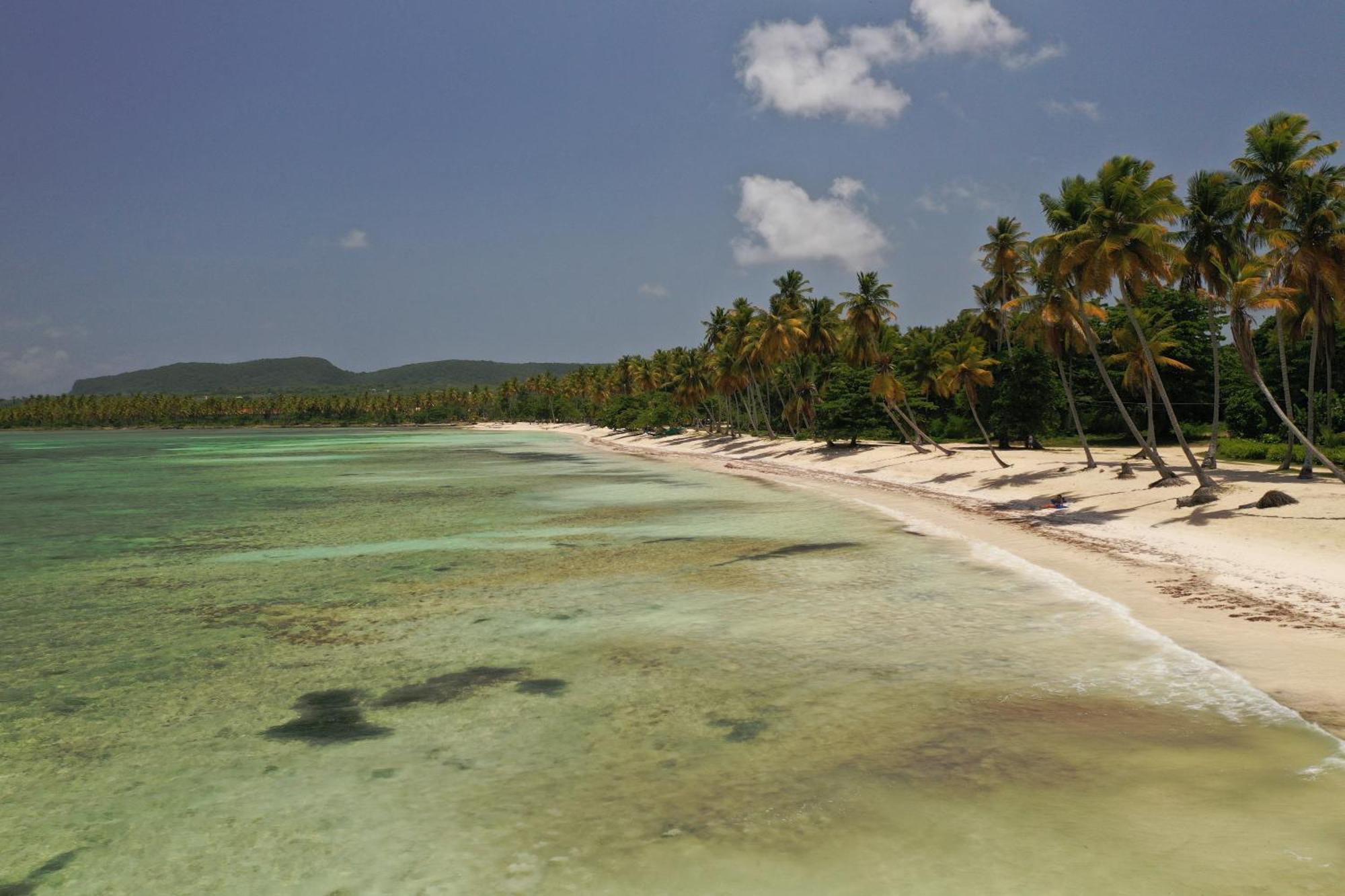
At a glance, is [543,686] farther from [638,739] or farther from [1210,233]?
[1210,233]

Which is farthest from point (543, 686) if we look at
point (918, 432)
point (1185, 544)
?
point (918, 432)

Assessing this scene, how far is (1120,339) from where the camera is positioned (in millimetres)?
36188

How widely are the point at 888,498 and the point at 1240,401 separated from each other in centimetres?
2509

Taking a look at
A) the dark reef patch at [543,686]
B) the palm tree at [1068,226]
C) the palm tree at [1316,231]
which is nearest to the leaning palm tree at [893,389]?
the palm tree at [1068,226]

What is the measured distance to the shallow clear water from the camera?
7.41 m

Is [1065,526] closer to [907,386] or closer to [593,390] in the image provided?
[907,386]

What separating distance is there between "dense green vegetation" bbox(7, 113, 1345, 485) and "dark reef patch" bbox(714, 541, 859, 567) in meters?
12.4

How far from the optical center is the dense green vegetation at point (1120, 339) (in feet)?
90.4

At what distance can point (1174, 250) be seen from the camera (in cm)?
2728

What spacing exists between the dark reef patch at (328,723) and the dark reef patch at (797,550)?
1210 cm

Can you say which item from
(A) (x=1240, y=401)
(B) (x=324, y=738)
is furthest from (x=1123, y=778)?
(A) (x=1240, y=401)

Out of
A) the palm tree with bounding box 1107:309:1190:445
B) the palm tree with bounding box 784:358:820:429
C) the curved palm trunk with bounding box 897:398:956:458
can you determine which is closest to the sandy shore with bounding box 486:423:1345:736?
the palm tree with bounding box 1107:309:1190:445

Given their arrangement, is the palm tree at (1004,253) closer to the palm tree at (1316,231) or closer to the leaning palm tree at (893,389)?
the leaning palm tree at (893,389)

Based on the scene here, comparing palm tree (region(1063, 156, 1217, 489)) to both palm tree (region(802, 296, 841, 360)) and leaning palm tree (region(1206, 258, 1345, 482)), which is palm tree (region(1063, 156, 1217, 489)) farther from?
palm tree (region(802, 296, 841, 360))
